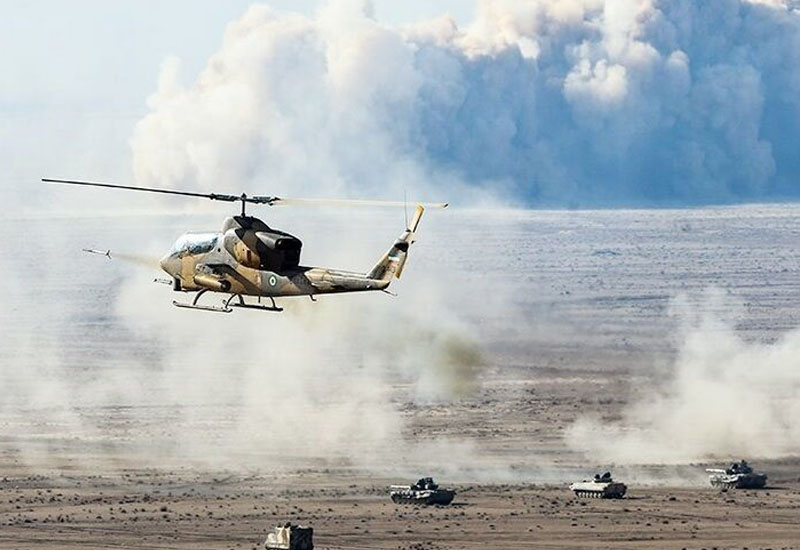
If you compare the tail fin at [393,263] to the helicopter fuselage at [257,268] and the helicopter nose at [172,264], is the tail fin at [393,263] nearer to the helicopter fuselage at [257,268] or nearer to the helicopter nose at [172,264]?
the helicopter fuselage at [257,268]

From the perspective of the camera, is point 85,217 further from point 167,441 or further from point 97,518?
point 97,518

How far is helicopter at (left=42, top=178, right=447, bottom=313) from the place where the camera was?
73.0 meters

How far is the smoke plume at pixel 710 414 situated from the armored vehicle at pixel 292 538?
23.1 meters

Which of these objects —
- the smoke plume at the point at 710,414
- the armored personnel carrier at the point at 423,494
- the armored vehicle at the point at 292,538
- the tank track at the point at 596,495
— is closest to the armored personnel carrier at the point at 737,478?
the tank track at the point at 596,495

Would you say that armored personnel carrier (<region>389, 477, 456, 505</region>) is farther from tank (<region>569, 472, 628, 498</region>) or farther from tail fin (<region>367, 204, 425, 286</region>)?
tail fin (<region>367, 204, 425, 286</region>)

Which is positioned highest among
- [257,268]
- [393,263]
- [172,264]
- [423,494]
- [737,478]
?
[172,264]

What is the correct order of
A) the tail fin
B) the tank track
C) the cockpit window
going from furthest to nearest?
the tank track
the cockpit window
the tail fin

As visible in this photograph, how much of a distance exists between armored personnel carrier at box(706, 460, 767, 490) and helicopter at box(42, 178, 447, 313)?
102ft

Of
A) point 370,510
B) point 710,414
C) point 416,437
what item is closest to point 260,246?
point 370,510

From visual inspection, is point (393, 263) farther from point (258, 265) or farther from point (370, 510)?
point (370, 510)

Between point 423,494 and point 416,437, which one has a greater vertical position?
point 416,437

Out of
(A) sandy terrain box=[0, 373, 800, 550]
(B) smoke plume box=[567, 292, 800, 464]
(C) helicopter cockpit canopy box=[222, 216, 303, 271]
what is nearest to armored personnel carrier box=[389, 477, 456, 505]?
(A) sandy terrain box=[0, 373, 800, 550]

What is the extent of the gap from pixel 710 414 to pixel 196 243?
40985 mm

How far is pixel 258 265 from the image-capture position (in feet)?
243
